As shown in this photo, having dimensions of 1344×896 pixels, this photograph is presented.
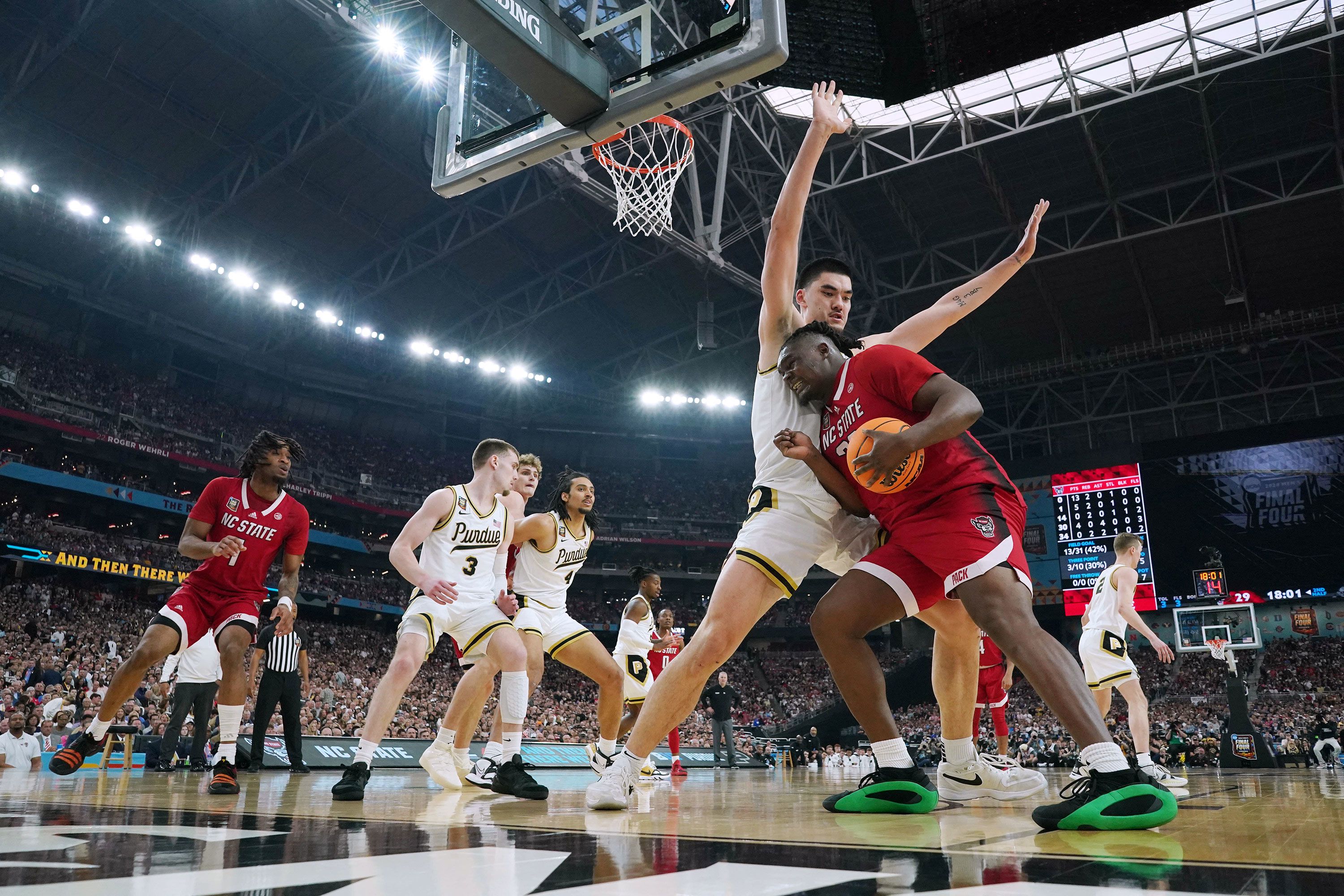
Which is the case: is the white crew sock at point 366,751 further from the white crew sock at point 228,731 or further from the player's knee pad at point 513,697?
the white crew sock at point 228,731

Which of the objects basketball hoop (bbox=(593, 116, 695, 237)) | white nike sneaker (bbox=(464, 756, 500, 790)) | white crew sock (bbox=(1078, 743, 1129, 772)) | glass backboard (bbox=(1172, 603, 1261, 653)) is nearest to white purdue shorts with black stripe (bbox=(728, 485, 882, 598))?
white crew sock (bbox=(1078, 743, 1129, 772))

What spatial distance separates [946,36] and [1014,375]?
19.5 metres

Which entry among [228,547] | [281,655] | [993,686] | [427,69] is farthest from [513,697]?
[427,69]

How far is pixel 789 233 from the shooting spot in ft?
11.7

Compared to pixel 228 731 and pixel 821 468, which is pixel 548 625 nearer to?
pixel 228 731

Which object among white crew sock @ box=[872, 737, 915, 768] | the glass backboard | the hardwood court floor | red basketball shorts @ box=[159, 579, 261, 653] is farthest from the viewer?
the glass backboard

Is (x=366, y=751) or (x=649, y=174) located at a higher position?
(x=649, y=174)

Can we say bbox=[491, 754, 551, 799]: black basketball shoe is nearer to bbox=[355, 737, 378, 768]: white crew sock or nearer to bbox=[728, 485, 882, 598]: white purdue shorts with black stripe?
bbox=[355, 737, 378, 768]: white crew sock

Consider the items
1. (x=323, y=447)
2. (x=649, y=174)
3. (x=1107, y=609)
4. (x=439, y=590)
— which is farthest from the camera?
(x=323, y=447)

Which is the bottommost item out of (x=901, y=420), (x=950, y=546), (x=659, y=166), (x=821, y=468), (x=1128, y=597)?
(x=950, y=546)

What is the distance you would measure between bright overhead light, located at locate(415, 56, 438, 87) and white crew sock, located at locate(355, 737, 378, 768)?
15.6 meters

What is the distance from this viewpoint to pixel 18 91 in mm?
18766

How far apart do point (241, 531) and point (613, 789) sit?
330 cm

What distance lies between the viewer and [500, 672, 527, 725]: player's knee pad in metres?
5.16
